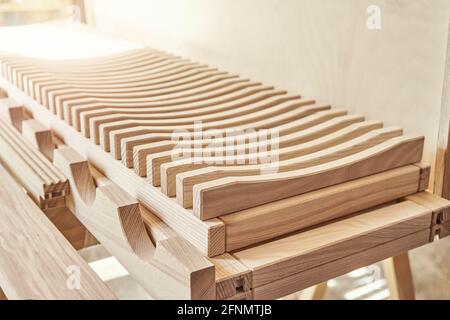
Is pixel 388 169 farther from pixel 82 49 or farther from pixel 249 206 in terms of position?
pixel 82 49

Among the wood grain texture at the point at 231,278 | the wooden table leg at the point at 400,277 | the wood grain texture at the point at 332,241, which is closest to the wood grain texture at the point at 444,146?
the wood grain texture at the point at 332,241

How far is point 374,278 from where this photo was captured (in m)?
1.55

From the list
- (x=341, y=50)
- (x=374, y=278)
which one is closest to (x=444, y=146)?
(x=341, y=50)

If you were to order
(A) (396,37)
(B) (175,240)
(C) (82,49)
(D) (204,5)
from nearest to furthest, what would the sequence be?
1. (B) (175,240)
2. (A) (396,37)
3. (D) (204,5)
4. (C) (82,49)

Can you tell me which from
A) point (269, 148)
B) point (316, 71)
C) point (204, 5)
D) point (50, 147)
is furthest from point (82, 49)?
point (269, 148)

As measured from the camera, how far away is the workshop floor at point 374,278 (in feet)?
3.86

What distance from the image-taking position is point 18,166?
1079 mm

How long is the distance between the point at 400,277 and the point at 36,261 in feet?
2.64

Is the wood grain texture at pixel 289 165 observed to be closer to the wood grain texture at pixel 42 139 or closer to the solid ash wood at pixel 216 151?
the solid ash wood at pixel 216 151

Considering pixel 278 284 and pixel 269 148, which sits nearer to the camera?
pixel 278 284

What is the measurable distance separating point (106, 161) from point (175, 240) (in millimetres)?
315

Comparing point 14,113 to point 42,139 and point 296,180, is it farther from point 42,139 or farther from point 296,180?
point 296,180

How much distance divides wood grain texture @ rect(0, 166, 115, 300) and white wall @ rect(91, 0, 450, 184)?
66 cm

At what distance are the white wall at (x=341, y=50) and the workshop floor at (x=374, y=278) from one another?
0.27 meters
